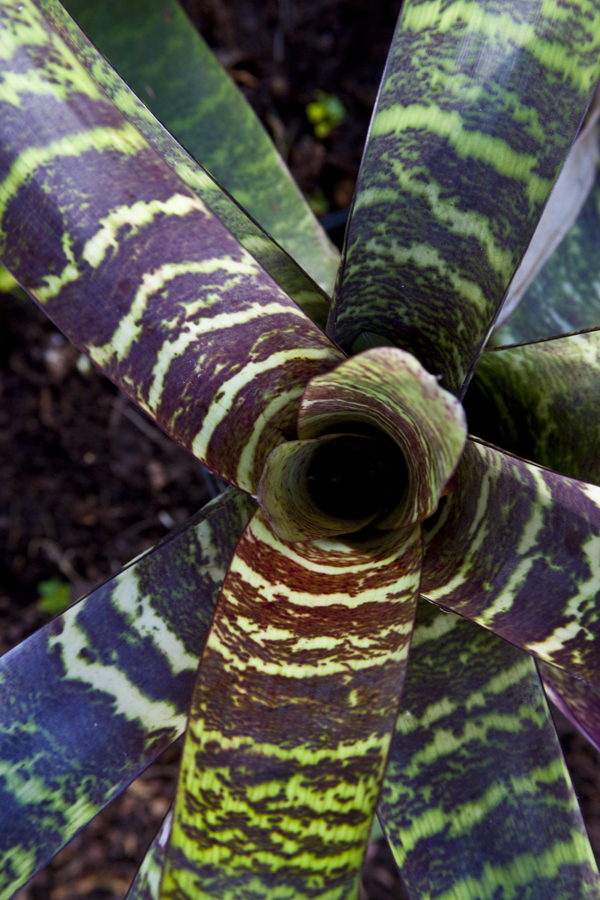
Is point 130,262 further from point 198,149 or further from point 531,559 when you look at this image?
point 198,149

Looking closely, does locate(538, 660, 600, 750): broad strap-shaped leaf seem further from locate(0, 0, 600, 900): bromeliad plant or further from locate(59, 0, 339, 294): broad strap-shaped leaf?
locate(59, 0, 339, 294): broad strap-shaped leaf

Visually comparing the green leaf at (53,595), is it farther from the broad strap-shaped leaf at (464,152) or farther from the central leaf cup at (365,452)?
the broad strap-shaped leaf at (464,152)

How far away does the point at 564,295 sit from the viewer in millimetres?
972

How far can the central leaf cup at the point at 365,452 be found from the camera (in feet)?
1.32

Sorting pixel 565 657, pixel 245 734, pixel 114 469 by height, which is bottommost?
pixel 114 469

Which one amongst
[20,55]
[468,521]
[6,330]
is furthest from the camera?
[6,330]

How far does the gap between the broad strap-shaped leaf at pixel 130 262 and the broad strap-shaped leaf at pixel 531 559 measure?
19 cm

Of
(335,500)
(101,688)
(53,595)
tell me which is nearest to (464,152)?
(335,500)

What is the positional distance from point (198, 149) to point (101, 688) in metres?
0.74

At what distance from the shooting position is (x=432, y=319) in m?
0.63

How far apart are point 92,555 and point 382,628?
45.4 inches

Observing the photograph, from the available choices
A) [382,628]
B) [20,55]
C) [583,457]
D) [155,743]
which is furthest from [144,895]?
[20,55]

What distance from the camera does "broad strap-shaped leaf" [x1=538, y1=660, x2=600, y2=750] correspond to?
30.1 inches

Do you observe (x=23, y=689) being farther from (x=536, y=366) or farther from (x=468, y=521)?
(x=536, y=366)
